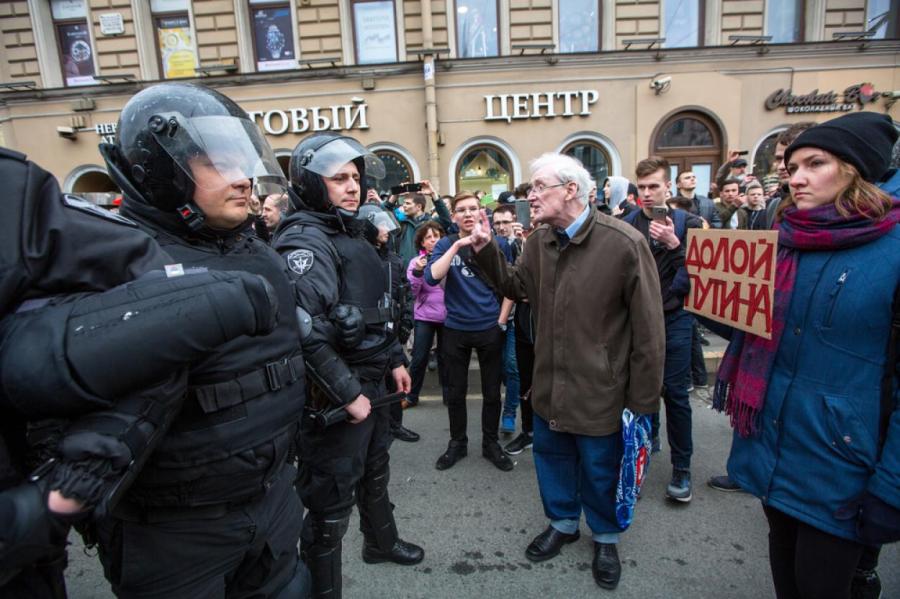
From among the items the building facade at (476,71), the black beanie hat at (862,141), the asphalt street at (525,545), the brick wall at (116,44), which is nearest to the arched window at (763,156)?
the building facade at (476,71)

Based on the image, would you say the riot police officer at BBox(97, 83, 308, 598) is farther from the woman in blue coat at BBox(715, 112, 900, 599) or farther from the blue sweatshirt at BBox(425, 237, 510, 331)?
the blue sweatshirt at BBox(425, 237, 510, 331)

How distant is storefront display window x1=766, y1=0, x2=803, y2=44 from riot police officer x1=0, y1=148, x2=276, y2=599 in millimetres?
13314

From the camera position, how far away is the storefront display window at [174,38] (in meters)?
10.2

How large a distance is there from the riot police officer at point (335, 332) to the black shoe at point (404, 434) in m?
1.47

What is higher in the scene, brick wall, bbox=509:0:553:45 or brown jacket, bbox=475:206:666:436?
brick wall, bbox=509:0:553:45

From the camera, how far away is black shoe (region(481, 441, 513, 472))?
3275 mm

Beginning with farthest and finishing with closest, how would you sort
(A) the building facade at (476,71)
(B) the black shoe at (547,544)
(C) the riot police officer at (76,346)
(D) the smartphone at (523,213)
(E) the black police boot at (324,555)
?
(A) the building facade at (476,71), (D) the smartphone at (523,213), (B) the black shoe at (547,544), (E) the black police boot at (324,555), (C) the riot police officer at (76,346)

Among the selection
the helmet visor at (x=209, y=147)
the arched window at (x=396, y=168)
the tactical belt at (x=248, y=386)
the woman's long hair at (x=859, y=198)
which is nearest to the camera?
the tactical belt at (x=248, y=386)

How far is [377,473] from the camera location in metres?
2.32

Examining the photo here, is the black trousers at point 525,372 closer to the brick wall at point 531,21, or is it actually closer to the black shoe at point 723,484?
the black shoe at point 723,484

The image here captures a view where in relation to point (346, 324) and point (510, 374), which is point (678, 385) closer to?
point (510, 374)

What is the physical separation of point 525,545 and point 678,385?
1340 millimetres

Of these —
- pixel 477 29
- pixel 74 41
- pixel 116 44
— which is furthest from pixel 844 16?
pixel 74 41

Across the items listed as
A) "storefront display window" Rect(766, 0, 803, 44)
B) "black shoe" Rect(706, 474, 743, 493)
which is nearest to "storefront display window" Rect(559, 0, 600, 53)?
"storefront display window" Rect(766, 0, 803, 44)
